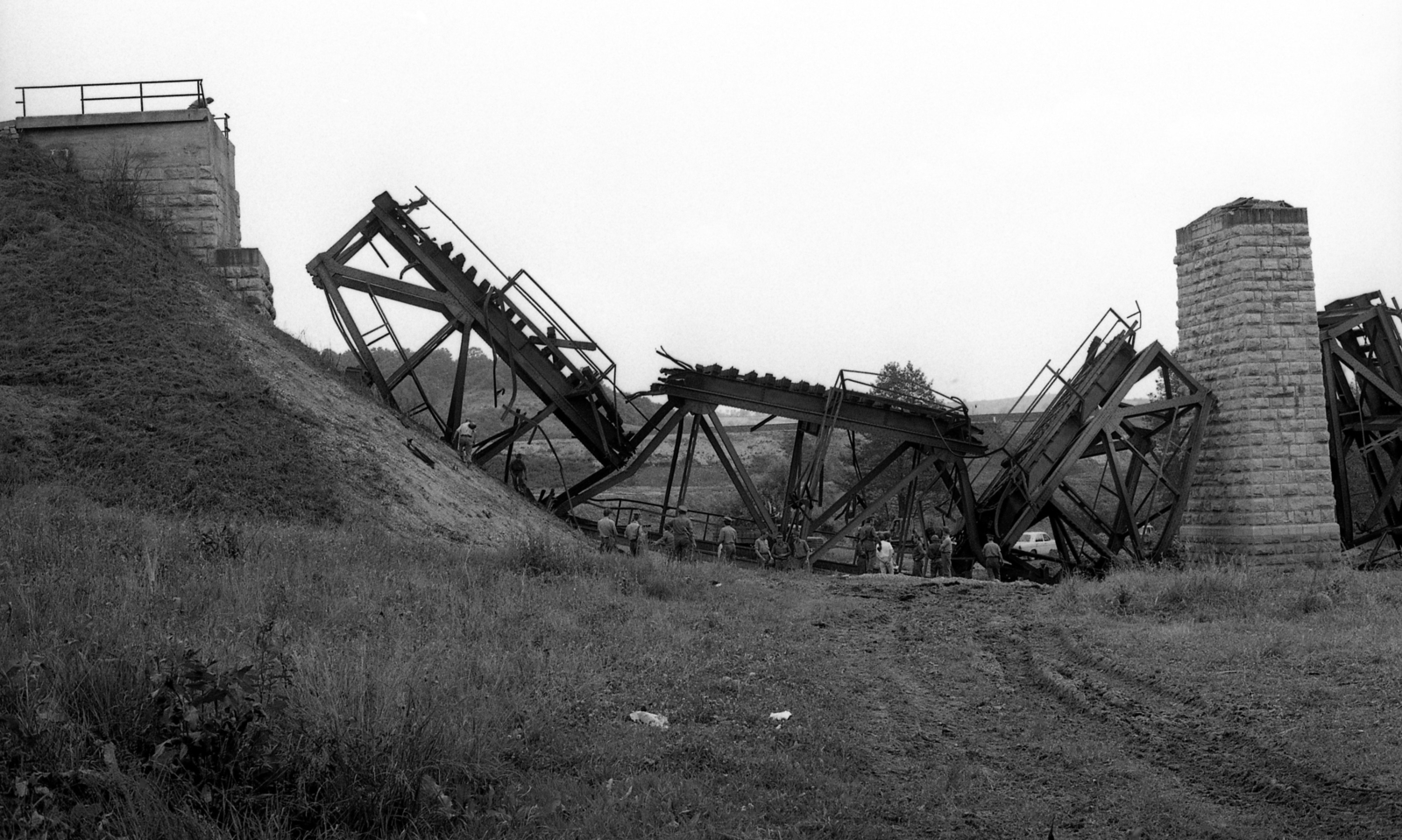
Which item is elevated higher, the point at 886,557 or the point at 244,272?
the point at 244,272

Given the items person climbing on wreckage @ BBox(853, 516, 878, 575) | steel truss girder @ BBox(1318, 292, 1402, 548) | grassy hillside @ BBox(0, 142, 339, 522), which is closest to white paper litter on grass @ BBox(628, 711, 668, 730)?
grassy hillside @ BBox(0, 142, 339, 522)

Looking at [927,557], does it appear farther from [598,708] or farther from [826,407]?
[598,708]

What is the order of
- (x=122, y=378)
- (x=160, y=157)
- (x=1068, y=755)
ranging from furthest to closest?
(x=160, y=157), (x=122, y=378), (x=1068, y=755)

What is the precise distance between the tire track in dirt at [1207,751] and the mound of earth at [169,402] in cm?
848

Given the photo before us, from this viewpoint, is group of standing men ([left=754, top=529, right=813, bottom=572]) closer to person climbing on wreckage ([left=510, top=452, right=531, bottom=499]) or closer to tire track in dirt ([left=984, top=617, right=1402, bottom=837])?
person climbing on wreckage ([left=510, top=452, right=531, bottom=499])

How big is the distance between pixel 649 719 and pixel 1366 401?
20.4m

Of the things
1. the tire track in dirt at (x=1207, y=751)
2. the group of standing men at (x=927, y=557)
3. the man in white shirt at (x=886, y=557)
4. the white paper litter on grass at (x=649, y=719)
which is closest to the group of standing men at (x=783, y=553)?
the man in white shirt at (x=886, y=557)

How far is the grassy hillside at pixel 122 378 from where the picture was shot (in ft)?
44.9

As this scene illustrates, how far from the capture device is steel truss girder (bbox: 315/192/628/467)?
19.4 m

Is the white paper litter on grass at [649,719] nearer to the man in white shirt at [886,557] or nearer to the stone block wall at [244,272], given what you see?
the man in white shirt at [886,557]

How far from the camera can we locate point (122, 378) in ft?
51.8

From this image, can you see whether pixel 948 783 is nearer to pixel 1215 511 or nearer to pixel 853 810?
pixel 853 810

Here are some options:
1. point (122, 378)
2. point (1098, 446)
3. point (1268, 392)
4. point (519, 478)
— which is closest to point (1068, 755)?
point (122, 378)

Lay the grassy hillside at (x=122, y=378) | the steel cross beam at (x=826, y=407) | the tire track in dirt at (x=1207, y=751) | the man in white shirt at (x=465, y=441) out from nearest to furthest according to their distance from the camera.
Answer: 1. the tire track in dirt at (x=1207, y=751)
2. the grassy hillside at (x=122, y=378)
3. the steel cross beam at (x=826, y=407)
4. the man in white shirt at (x=465, y=441)
